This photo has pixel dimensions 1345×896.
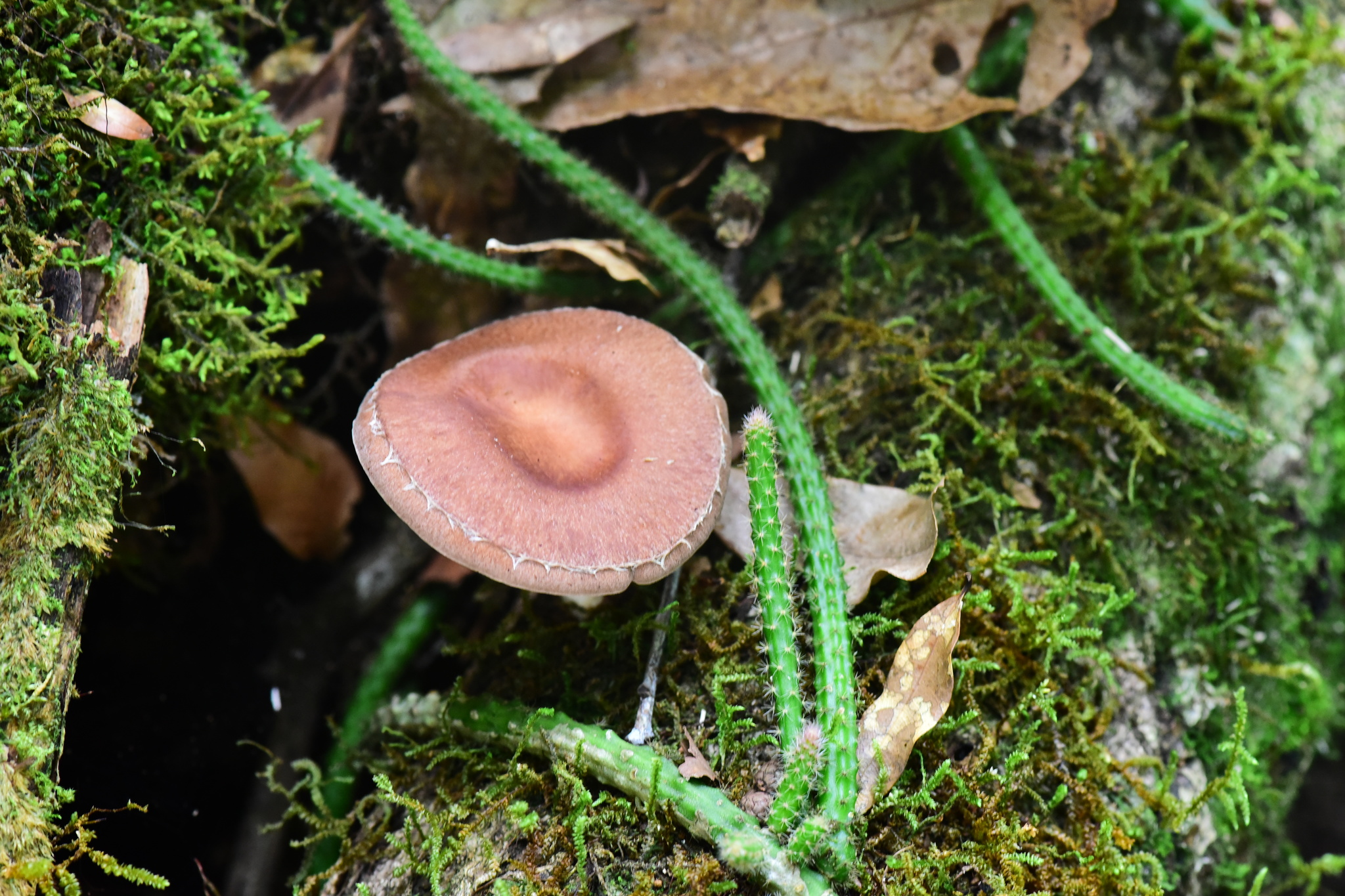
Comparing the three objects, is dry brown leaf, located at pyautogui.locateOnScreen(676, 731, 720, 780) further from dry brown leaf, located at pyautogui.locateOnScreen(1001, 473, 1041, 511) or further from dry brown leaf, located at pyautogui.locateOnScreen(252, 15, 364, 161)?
dry brown leaf, located at pyautogui.locateOnScreen(252, 15, 364, 161)

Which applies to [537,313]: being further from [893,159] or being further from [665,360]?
[893,159]

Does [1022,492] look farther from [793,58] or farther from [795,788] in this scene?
[793,58]

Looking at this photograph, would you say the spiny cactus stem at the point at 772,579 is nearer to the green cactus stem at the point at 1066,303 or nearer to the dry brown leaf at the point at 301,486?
the green cactus stem at the point at 1066,303

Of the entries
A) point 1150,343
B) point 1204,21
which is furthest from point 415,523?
point 1204,21

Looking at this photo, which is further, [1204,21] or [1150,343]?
[1204,21]

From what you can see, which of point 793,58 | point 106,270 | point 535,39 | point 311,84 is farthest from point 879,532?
point 311,84

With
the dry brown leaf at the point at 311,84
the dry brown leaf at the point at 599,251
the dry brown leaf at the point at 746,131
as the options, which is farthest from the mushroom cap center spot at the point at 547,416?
the dry brown leaf at the point at 311,84
